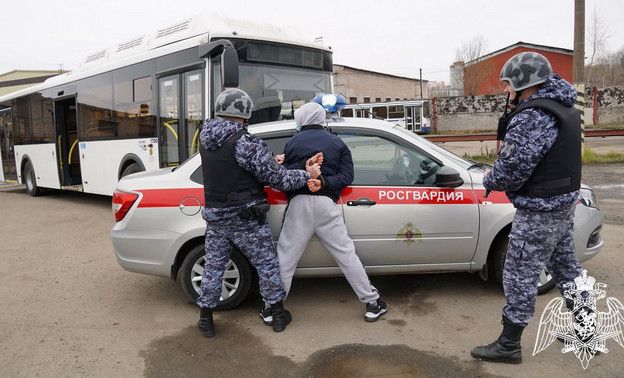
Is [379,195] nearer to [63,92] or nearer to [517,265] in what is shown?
[517,265]

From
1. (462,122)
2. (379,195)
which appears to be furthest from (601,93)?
(379,195)

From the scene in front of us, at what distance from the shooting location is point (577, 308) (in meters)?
3.31

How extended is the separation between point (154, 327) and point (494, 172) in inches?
117

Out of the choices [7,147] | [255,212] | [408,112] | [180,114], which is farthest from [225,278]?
[408,112]

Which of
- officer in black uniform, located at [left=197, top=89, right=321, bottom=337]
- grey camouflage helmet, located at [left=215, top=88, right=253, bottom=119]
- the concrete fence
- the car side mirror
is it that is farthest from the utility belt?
the concrete fence

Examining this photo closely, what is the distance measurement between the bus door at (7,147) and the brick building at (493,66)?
1506 inches

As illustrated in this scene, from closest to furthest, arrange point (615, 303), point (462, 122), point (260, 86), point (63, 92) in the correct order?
point (615, 303)
point (260, 86)
point (63, 92)
point (462, 122)

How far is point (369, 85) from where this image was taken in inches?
2119

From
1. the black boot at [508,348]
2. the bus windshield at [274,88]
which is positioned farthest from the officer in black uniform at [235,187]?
the bus windshield at [274,88]

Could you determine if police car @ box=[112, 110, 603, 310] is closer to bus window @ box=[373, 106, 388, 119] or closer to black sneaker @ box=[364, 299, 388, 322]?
black sneaker @ box=[364, 299, 388, 322]

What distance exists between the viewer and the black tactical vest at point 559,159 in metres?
2.96

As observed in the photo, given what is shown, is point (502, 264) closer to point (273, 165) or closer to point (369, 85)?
point (273, 165)

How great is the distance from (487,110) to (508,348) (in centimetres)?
3411

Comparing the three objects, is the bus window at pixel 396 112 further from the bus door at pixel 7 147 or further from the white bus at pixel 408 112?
the bus door at pixel 7 147
